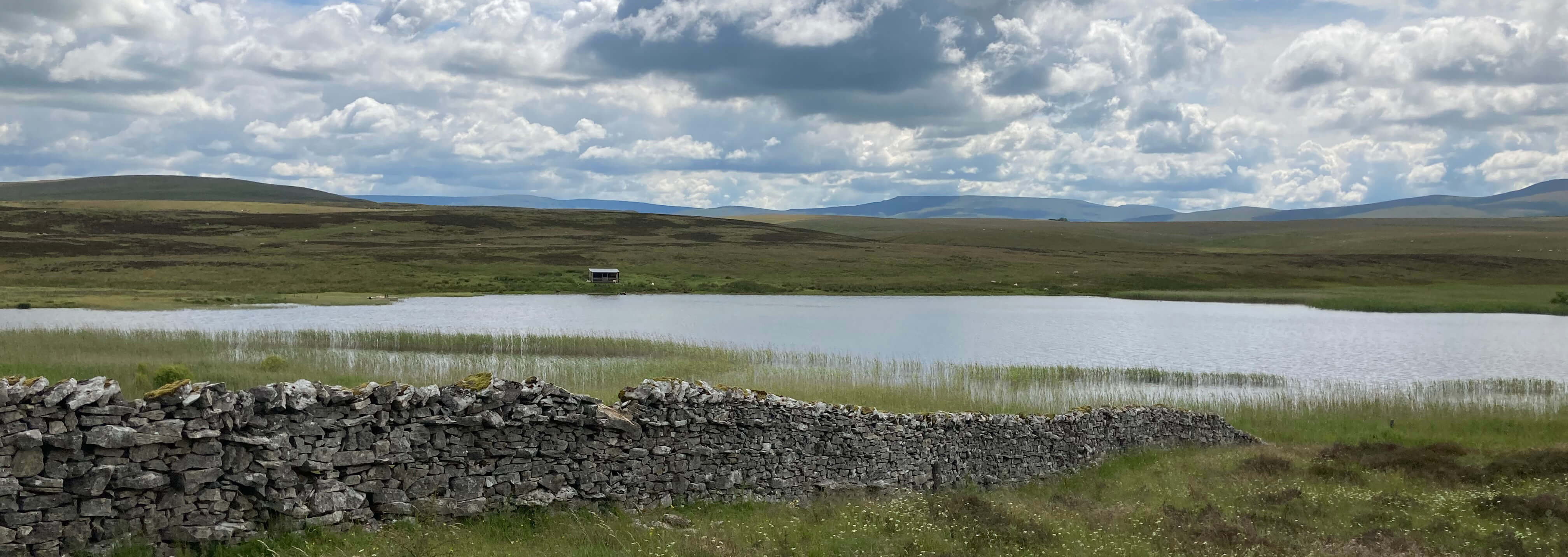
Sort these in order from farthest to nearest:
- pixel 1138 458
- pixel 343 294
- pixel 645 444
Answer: pixel 343 294 → pixel 1138 458 → pixel 645 444

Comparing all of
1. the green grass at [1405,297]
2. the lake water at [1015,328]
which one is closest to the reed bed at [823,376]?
the lake water at [1015,328]

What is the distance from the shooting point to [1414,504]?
14594 mm

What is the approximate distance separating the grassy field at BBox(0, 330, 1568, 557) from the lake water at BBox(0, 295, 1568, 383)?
5697 millimetres

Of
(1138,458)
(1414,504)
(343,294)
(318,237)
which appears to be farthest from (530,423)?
(318,237)

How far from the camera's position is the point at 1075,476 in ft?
65.2

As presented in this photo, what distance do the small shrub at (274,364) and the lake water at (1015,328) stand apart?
14.7 meters

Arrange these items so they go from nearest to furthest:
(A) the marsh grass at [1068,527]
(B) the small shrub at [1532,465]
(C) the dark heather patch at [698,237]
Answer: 1. (A) the marsh grass at [1068,527]
2. (B) the small shrub at [1532,465]
3. (C) the dark heather patch at [698,237]

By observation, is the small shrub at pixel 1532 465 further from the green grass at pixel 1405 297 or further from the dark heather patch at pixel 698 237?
the dark heather patch at pixel 698 237

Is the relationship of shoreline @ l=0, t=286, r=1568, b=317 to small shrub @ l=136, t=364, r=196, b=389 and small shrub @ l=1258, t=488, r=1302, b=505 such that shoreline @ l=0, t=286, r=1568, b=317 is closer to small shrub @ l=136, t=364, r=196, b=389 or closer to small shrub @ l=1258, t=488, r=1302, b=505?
small shrub @ l=136, t=364, r=196, b=389

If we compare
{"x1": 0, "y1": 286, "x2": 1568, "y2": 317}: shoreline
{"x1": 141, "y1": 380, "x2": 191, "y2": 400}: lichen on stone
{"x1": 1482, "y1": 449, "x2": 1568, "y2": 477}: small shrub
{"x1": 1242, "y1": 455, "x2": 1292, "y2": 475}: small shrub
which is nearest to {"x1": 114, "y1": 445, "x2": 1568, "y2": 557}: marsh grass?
{"x1": 1482, "y1": 449, "x2": 1568, "y2": 477}: small shrub

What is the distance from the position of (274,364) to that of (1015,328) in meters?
38.3

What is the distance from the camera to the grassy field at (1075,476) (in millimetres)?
11266

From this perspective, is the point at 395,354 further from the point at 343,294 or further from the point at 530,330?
the point at 343,294

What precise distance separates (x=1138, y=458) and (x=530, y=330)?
32290mm
